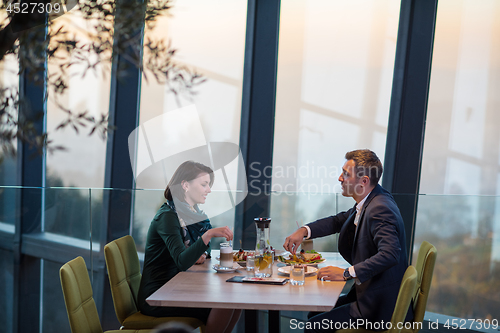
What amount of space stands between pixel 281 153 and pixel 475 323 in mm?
2122

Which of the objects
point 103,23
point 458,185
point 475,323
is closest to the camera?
point 103,23

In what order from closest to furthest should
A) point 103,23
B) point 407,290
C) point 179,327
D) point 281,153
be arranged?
point 179,327 → point 103,23 → point 407,290 → point 281,153

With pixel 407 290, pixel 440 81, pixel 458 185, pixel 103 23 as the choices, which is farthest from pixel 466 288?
pixel 103 23

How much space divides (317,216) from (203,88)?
1.64 metres

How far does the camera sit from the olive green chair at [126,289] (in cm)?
240

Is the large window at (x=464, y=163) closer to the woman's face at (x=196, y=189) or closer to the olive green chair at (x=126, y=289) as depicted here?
the woman's face at (x=196, y=189)

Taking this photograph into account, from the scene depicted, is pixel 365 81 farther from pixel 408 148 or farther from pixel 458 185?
pixel 458 185

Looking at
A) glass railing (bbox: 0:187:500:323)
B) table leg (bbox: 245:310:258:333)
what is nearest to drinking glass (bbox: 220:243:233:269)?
table leg (bbox: 245:310:258:333)

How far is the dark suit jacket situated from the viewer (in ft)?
7.11

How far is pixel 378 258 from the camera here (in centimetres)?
216

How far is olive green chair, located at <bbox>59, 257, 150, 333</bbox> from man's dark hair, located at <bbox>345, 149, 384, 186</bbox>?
153 cm

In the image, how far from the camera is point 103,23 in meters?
1.38

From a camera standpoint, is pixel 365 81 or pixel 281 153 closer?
pixel 365 81

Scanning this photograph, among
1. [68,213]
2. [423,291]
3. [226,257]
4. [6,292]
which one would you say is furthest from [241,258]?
[6,292]
